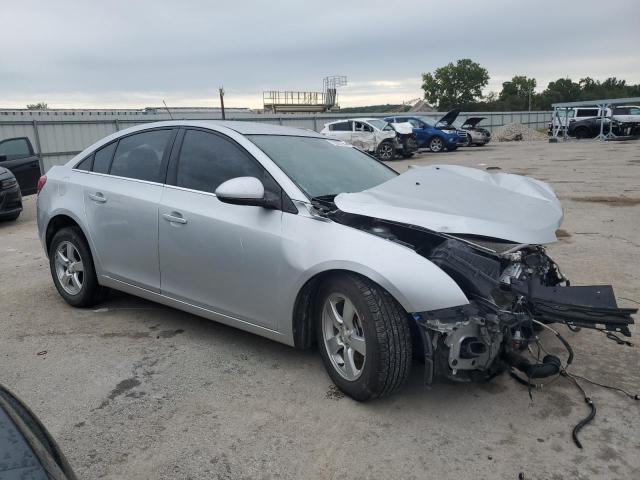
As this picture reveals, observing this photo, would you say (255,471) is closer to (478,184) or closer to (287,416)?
(287,416)

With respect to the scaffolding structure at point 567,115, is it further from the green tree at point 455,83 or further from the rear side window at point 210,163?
the green tree at point 455,83

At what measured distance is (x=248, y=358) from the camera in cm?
370

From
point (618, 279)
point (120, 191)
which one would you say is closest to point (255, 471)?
point (120, 191)

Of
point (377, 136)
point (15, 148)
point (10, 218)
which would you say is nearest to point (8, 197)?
point (10, 218)

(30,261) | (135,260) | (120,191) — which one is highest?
(120,191)

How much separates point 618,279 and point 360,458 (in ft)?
11.9

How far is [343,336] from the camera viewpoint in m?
3.11

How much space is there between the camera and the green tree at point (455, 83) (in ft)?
329

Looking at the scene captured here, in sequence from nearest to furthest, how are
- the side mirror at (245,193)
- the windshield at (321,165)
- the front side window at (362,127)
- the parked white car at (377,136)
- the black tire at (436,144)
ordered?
1. the side mirror at (245,193)
2. the windshield at (321,165)
3. the parked white car at (377,136)
4. the front side window at (362,127)
5. the black tire at (436,144)

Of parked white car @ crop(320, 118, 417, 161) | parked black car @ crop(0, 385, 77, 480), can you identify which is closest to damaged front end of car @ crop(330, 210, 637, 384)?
parked black car @ crop(0, 385, 77, 480)

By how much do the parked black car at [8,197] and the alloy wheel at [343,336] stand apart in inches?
321

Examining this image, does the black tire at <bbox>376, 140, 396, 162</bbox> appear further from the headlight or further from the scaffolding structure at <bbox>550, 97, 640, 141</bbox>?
the scaffolding structure at <bbox>550, 97, 640, 141</bbox>

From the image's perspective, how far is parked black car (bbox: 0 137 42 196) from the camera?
11828mm

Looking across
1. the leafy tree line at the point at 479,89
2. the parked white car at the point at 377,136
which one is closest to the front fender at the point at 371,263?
the parked white car at the point at 377,136
